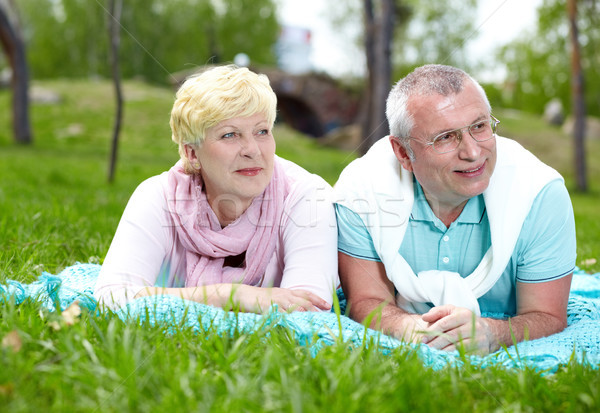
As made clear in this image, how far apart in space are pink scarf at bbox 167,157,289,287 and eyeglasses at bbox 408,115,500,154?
0.83m

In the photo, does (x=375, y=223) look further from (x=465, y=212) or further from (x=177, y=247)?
(x=177, y=247)

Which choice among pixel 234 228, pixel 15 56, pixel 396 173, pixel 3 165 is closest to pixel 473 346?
pixel 396 173

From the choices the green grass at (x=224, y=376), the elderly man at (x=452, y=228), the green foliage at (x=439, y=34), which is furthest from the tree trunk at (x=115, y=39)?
the green foliage at (x=439, y=34)

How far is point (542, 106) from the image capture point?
116ft

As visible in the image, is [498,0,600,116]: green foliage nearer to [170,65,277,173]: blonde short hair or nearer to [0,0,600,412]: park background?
[0,0,600,412]: park background

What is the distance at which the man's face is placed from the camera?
2623 millimetres

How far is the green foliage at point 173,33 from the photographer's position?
36.1 m

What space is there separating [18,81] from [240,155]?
39.4 feet

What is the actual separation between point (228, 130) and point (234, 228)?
0.51 metres

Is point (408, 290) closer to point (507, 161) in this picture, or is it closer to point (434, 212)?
point (434, 212)

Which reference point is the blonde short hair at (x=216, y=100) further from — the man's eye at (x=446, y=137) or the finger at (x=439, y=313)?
the finger at (x=439, y=313)

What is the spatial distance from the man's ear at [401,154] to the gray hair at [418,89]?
0.15ft

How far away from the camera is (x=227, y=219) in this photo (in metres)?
3.07

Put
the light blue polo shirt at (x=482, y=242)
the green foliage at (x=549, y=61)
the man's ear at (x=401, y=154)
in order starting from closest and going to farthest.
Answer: the light blue polo shirt at (x=482, y=242) < the man's ear at (x=401, y=154) < the green foliage at (x=549, y=61)
